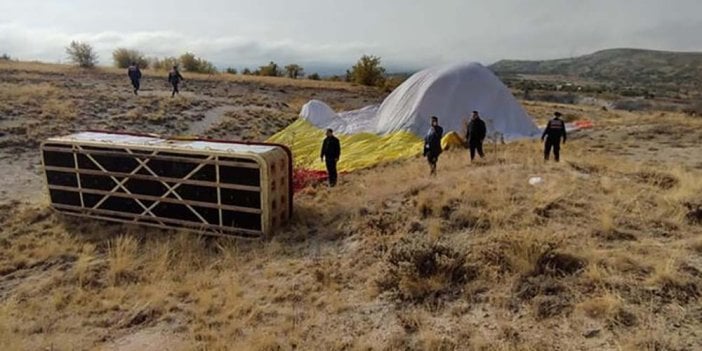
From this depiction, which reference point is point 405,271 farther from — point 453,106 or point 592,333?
point 453,106

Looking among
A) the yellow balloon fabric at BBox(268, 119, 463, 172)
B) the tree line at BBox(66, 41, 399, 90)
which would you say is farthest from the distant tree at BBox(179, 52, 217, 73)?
the yellow balloon fabric at BBox(268, 119, 463, 172)

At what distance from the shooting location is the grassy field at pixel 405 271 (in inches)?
216

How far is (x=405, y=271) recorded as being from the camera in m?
6.58

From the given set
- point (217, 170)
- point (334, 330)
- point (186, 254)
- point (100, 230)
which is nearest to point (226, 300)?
point (334, 330)

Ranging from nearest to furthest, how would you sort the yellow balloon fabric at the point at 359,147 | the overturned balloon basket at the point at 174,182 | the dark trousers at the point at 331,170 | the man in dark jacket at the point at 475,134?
1. the overturned balloon basket at the point at 174,182
2. the dark trousers at the point at 331,170
3. the man in dark jacket at the point at 475,134
4. the yellow balloon fabric at the point at 359,147

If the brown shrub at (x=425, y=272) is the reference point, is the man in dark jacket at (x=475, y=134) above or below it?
above

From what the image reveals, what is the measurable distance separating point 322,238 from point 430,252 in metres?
2.77

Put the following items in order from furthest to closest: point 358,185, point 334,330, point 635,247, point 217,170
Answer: point 358,185 → point 217,170 → point 635,247 → point 334,330

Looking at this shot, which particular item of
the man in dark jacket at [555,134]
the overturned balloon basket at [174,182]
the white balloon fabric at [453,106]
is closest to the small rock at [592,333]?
the overturned balloon basket at [174,182]

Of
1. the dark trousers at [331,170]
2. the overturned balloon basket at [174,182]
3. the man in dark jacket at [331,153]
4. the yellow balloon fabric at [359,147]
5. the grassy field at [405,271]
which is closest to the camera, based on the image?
the grassy field at [405,271]

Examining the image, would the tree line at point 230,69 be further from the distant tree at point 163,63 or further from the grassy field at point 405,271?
the grassy field at point 405,271

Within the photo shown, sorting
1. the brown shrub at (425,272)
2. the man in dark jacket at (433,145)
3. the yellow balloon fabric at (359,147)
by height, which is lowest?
the yellow balloon fabric at (359,147)

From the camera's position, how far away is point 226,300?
6883 millimetres

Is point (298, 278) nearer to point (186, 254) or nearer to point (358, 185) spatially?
point (186, 254)
